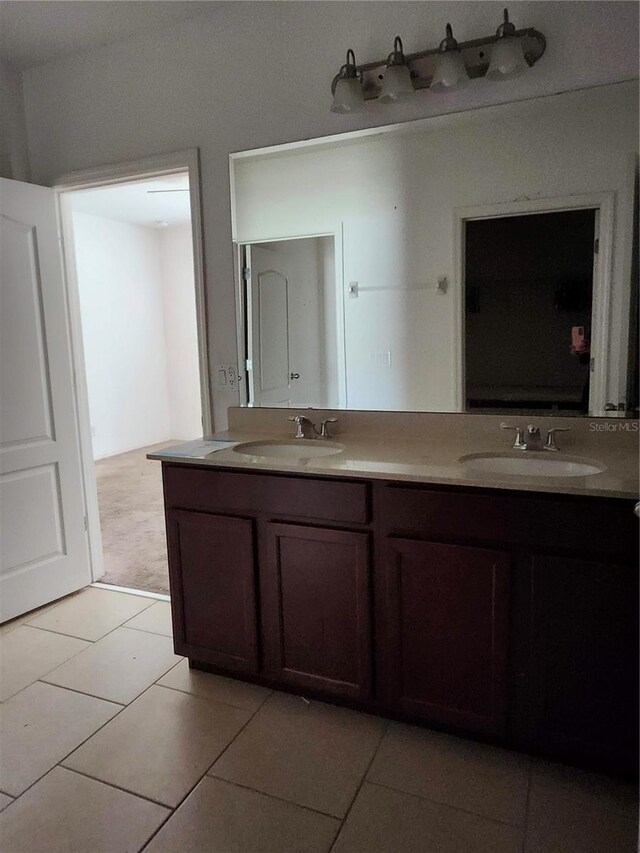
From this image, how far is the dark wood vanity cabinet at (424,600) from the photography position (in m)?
1.53

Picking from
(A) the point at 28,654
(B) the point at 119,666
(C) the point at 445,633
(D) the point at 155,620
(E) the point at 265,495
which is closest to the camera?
(C) the point at 445,633

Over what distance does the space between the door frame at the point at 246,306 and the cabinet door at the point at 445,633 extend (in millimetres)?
859

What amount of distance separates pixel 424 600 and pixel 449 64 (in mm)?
1718

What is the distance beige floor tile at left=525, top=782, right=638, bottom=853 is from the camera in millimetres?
1414

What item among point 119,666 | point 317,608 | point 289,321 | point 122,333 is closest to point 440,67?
point 289,321

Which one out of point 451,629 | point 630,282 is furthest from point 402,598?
point 630,282

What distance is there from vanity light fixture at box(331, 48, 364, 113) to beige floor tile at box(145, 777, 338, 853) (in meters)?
2.23

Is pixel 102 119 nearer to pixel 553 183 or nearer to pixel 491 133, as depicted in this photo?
pixel 491 133

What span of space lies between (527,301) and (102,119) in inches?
80.2

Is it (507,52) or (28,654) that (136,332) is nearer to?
(28,654)

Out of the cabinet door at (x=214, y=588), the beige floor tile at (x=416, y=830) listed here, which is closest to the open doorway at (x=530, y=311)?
the cabinet door at (x=214, y=588)

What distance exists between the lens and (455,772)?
65.4 inches

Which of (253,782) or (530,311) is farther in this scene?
(530,311)

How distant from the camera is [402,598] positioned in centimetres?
175
